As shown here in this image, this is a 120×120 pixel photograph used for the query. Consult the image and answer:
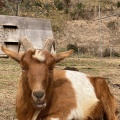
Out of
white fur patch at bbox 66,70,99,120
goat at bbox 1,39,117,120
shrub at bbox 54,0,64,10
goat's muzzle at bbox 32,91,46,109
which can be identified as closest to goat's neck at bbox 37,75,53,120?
goat at bbox 1,39,117,120

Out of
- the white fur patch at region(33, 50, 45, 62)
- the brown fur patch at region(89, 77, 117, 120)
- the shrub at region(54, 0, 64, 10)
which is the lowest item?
the brown fur patch at region(89, 77, 117, 120)

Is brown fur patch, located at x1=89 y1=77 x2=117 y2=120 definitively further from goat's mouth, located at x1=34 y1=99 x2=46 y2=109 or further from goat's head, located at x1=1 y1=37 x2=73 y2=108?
goat's mouth, located at x1=34 y1=99 x2=46 y2=109

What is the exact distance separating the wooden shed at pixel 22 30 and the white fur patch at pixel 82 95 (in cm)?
2003

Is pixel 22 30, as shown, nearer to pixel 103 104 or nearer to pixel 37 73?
pixel 103 104

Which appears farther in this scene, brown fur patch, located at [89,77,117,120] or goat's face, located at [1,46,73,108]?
brown fur patch, located at [89,77,117,120]

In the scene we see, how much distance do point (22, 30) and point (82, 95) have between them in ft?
72.4

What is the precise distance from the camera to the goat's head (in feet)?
15.3

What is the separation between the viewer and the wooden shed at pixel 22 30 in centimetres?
2659

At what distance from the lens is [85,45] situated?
154 ft

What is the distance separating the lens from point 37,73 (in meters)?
4.86

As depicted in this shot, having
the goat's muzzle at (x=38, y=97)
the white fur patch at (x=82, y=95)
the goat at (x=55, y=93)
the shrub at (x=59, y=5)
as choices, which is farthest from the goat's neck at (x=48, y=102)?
the shrub at (x=59, y=5)

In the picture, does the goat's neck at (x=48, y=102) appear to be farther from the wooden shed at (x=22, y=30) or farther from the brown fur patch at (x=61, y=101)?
the wooden shed at (x=22, y=30)

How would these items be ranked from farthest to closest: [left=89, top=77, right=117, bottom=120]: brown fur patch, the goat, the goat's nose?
[left=89, top=77, right=117, bottom=120]: brown fur patch < the goat < the goat's nose

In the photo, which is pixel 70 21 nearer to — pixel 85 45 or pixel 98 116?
pixel 85 45
